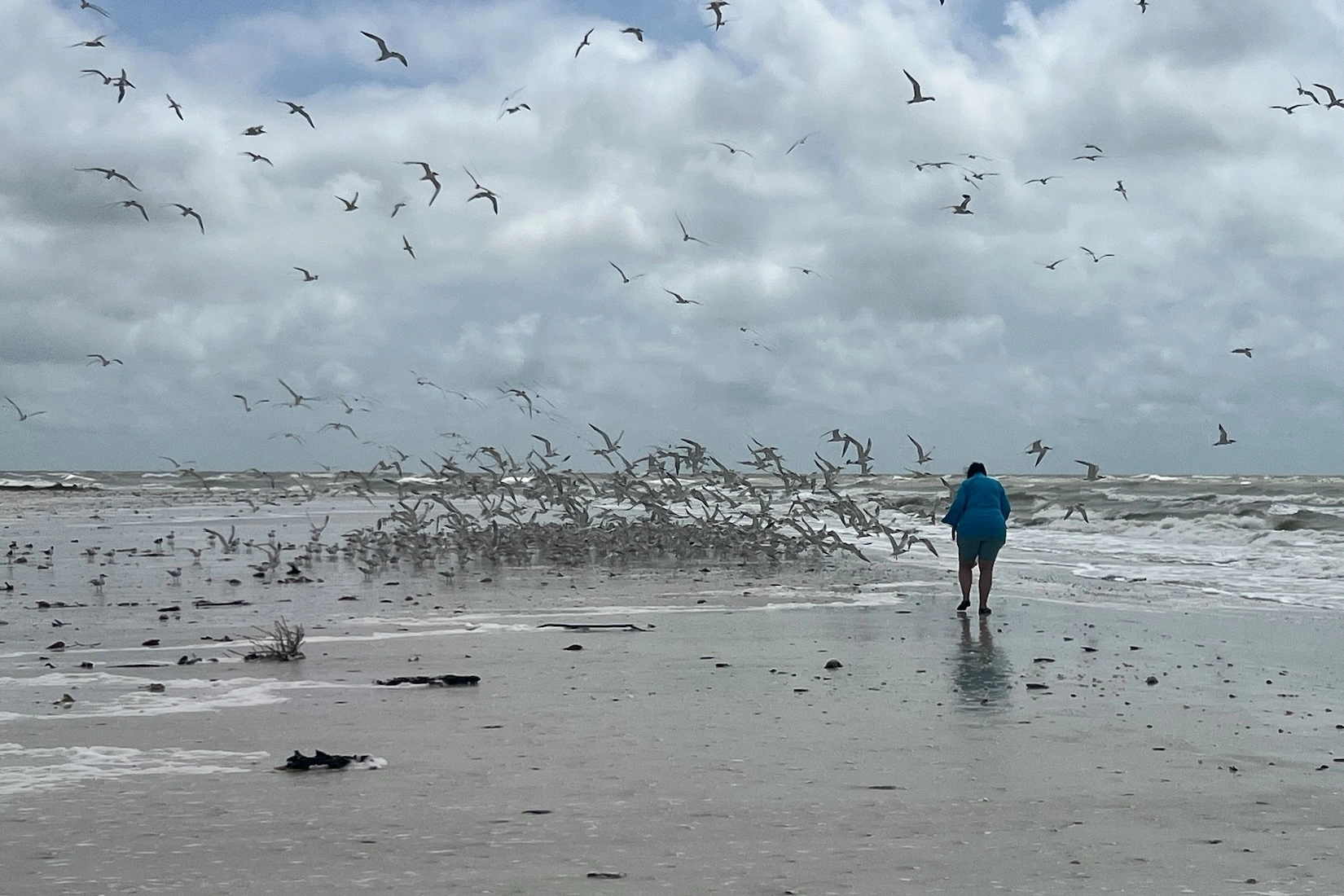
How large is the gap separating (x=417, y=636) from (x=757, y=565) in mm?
10096

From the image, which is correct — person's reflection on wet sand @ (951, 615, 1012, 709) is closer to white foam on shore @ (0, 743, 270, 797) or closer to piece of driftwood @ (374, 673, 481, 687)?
piece of driftwood @ (374, 673, 481, 687)

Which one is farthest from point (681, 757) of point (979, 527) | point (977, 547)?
point (979, 527)

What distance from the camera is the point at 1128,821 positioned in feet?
19.1

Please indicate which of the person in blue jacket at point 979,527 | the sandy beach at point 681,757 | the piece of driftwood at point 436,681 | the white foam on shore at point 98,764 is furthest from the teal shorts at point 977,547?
the white foam on shore at point 98,764

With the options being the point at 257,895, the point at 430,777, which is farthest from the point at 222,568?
the point at 257,895

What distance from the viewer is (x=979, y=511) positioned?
51.3 ft

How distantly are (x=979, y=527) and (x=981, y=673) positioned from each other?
5.29 metres

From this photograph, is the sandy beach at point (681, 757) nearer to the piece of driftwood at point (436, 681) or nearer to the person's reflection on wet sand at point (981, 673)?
the person's reflection on wet sand at point (981, 673)

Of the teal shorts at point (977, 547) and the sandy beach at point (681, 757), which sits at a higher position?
the teal shorts at point (977, 547)

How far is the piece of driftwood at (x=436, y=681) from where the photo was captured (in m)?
9.40

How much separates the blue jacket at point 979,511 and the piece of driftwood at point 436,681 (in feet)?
25.1

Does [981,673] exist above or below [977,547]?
below

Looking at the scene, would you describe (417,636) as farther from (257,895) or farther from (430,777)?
(257,895)

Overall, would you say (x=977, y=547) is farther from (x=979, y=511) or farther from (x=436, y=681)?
(x=436, y=681)
